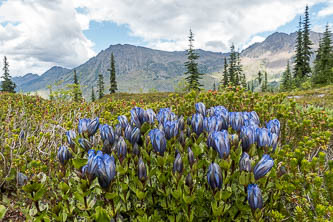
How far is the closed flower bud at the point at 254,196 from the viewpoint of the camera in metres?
1.79

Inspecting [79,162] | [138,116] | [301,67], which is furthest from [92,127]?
[301,67]

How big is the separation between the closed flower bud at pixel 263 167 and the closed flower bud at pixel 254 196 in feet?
0.39

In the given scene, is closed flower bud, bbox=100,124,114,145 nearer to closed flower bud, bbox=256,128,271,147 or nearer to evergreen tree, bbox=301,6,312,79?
closed flower bud, bbox=256,128,271,147

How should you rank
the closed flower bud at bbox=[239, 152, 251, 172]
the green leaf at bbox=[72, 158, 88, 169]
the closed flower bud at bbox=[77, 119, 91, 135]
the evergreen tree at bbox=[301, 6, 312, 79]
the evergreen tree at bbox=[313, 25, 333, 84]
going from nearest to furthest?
the green leaf at bbox=[72, 158, 88, 169]
the closed flower bud at bbox=[239, 152, 251, 172]
the closed flower bud at bbox=[77, 119, 91, 135]
the evergreen tree at bbox=[313, 25, 333, 84]
the evergreen tree at bbox=[301, 6, 312, 79]

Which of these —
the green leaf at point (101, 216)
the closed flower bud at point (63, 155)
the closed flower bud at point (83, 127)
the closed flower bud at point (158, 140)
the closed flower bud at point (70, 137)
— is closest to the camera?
the green leaf at point (101, 216)

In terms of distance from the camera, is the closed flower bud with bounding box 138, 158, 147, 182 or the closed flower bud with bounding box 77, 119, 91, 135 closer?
the closed flower bud with bounding box 138, 158, 147, 182

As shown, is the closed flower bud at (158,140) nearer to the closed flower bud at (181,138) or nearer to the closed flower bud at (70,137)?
the closed flower bud at (181,138)

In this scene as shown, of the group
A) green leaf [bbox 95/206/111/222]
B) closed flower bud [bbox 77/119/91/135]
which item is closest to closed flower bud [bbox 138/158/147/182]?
green leaf [bbox 95/206/111/222]

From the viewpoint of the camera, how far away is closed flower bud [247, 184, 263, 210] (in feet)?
5.86

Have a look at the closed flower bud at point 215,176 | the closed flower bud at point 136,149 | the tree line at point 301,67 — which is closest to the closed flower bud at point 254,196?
the closed flower bud at point 215,176

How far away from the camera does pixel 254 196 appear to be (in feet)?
5.93

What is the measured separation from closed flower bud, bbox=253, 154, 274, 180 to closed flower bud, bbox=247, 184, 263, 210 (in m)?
0.12

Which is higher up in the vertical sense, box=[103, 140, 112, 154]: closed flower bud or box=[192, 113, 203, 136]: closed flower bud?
box=[192, 113, 203, 136]: closed flower bud

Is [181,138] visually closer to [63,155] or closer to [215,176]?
[215,176]
